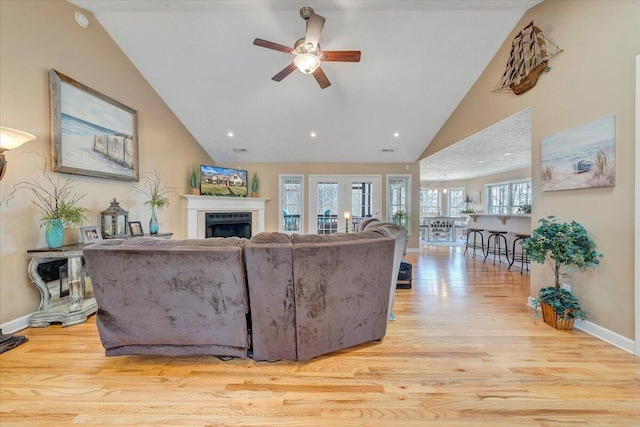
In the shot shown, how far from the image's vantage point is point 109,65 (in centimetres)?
337

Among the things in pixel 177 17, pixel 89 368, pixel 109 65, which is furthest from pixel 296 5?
pixel 89 368

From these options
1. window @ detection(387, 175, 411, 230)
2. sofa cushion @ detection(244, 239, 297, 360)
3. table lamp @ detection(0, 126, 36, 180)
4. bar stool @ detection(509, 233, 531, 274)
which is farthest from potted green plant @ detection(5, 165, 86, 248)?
bar stool @ detection(509, 233, 531, 274)

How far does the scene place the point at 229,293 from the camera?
1.69 metres

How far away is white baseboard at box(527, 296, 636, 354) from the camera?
192 cm

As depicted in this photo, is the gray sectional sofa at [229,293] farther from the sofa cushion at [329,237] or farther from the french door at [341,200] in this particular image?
the french door at [341,200]

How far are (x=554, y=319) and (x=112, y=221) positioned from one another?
203 inches

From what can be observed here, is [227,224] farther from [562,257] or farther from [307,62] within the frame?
[562,257]

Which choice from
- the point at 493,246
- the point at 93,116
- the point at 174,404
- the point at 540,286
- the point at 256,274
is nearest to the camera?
the point at 174,404

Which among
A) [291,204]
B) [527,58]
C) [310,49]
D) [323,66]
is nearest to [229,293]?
[310,49]

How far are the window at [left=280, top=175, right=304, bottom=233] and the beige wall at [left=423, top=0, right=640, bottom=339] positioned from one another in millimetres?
4880

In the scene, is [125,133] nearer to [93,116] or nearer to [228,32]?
[93,116]

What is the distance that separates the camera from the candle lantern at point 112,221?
312 centimetres

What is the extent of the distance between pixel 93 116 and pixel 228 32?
2095 mm

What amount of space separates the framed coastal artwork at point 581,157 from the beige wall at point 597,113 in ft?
0.18
